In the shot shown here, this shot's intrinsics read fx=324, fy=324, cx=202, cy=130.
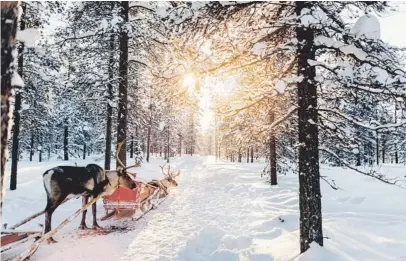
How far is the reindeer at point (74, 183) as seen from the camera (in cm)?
739

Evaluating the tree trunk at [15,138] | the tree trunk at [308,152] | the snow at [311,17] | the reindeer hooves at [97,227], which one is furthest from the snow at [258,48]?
the tree trunk at [15,138]

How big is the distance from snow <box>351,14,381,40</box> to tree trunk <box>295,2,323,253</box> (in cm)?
95

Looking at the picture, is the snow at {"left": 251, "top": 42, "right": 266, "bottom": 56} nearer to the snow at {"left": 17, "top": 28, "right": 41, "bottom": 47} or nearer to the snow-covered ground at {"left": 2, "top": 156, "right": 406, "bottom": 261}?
the snow-covered ground at {"left": 2, "top": 156, "right": 406, "bottom": 261}

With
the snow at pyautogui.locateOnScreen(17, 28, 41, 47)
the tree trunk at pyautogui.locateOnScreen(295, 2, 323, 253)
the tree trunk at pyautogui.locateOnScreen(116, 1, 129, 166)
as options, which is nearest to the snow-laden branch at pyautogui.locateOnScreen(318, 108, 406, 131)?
the tree trunk at pyautogui.locateOnScreen(295, 2, 323, 253)

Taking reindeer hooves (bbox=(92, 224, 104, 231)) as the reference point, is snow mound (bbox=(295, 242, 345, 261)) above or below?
above

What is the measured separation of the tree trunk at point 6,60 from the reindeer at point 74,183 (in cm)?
572

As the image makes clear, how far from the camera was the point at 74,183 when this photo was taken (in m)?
7.86

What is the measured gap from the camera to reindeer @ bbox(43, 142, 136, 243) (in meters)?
7.39

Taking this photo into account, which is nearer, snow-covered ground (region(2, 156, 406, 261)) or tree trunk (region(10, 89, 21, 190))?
snow-covered ground (region(2, 156, 406, 261))

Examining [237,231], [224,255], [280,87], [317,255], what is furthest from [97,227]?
[280,87]

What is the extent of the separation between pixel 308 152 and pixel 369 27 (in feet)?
7.72

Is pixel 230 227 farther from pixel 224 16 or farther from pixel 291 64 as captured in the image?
pixel 224 16

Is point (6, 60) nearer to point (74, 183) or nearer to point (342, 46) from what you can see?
point (342, 46)

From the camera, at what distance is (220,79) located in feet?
24.1
